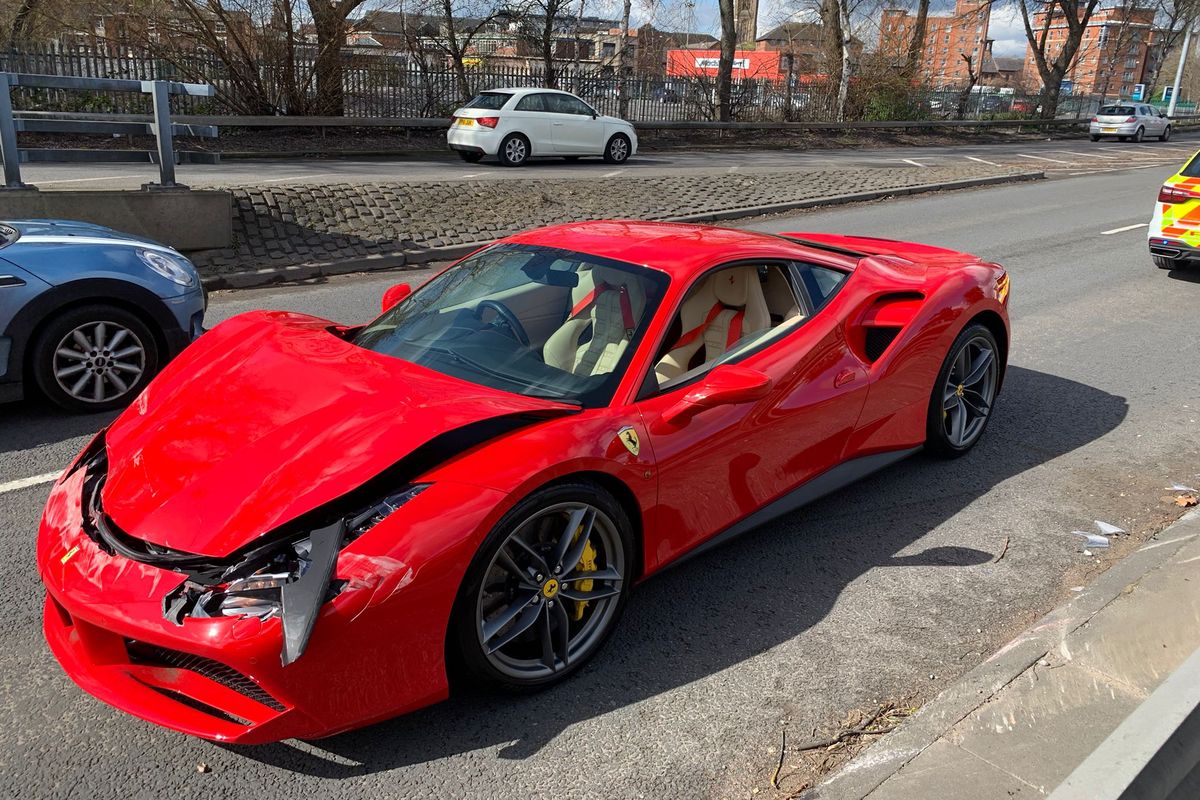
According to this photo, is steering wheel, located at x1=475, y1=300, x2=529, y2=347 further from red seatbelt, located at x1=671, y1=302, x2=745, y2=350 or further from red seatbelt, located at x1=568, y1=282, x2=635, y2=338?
red seatbelt, located at x1=671, y1=302, x2=745, y2=350

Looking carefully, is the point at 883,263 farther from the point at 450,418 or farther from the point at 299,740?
the point at 299,740

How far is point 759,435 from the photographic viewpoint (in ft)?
12.2

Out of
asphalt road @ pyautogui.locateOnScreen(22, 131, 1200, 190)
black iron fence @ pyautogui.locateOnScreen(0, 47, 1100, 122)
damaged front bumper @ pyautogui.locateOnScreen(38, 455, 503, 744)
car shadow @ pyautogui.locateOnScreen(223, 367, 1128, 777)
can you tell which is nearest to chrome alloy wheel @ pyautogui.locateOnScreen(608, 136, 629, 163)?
asphalt road @ pyautogui.locateOnScreen(22, 131, 1200, 190)

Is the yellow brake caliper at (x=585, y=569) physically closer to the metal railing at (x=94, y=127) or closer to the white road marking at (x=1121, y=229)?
the metal railing at (x=94, y=127)

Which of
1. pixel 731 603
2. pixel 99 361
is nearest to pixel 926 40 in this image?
pixel 99 361

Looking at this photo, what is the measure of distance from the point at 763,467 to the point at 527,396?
1039mm

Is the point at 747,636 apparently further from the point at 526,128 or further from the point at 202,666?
the point at 526,128

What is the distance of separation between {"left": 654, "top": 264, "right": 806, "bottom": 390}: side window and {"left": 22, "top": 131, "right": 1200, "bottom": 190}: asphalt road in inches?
404

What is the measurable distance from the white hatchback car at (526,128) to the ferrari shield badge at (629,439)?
52.9 feet

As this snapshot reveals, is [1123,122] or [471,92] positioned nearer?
[471,92]

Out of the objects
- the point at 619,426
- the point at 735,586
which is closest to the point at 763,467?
the point at 735,586

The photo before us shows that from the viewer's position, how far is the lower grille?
8.44 feet

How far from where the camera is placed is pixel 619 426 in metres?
3.24

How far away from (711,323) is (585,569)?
1359mm
